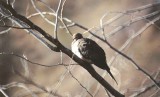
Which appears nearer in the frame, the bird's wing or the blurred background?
the bird's wing

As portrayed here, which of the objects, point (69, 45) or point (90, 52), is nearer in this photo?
point (90, 52)

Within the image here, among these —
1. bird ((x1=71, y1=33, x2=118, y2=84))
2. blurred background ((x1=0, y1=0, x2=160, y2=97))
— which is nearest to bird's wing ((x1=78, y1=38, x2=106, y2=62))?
bird ((x1=71, y1=33, x2=118, y2=84))

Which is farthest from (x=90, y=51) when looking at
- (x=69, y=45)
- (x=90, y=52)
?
(x=69, y=45)

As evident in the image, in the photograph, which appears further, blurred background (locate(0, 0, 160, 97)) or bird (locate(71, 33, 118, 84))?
blurred background (locate(0, 0, 160, 97))

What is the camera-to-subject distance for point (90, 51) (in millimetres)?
3586

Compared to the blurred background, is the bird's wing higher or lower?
higher

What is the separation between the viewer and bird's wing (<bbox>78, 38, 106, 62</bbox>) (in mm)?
3531

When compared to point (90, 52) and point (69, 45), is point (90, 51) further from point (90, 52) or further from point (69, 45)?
point (69, 45)

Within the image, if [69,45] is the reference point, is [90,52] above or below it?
above

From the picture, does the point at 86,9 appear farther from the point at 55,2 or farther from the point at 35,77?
the point at 35,77

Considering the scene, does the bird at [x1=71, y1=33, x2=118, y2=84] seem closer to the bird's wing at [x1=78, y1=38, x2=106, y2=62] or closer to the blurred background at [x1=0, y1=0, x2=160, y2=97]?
the bird's wing at [x1=78, y1=38, x2=106, y2=62]

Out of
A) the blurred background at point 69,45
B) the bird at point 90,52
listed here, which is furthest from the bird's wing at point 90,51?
the blurred background at point 69,45

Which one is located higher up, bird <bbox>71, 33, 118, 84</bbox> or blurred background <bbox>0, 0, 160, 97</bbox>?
bird <bbox>71, 33, 118, 84</bbox>

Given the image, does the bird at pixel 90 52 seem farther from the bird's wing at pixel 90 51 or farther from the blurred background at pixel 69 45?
the blurred background at pixel 69 45
